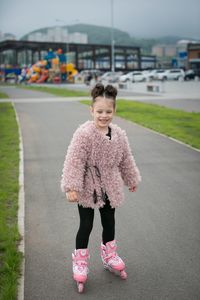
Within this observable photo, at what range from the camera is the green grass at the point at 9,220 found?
11.8ft

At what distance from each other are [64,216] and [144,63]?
373 ft

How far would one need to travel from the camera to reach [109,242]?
12.6ft

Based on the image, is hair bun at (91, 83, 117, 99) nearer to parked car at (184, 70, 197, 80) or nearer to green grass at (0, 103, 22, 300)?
green grass at (0, 103, 22, 300)

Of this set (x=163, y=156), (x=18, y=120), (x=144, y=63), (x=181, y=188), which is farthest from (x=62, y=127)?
(x=144, y=63)

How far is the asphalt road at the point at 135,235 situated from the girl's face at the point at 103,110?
4.69 feet

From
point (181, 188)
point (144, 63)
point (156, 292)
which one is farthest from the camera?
point (144, 63)

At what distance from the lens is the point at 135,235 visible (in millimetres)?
4723

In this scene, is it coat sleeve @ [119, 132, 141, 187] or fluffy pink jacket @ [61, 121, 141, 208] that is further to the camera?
coat sleeve @ [119, 132, 141, 187]

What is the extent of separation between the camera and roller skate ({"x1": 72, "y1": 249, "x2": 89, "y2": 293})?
11.7 ft

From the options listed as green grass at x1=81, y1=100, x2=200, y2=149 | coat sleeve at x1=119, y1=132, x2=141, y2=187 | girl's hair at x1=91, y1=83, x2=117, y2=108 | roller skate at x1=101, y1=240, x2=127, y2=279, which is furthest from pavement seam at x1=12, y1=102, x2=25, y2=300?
green grass at x1=81, y1=100, x2=200, y2=149

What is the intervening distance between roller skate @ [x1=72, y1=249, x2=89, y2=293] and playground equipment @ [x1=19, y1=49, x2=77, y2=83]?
5612 cm

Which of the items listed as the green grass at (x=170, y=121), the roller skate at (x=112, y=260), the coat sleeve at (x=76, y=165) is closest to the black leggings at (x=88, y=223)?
the roller skate at (x=112, y=260)

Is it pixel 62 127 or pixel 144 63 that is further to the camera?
pixel 144 63

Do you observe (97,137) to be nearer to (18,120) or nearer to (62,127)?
(62,127)
